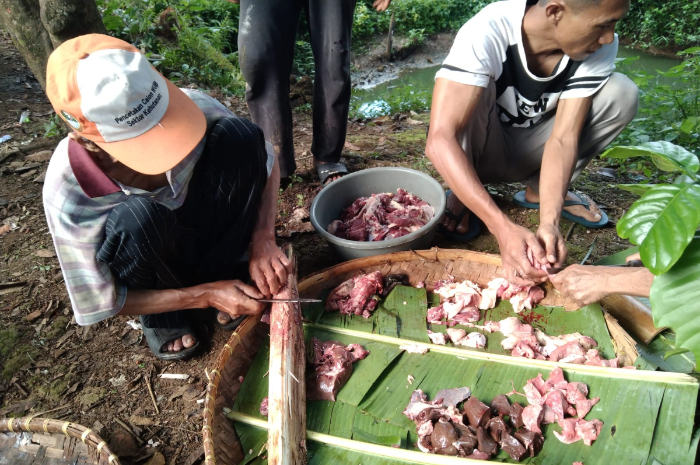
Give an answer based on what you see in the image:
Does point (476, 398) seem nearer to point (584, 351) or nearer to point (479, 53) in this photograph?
point (584, 351)

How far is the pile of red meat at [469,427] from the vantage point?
5.67 ft

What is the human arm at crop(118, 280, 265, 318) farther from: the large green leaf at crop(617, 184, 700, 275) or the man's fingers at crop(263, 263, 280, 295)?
the large green leaf at crop(617, 184, 700, 275)

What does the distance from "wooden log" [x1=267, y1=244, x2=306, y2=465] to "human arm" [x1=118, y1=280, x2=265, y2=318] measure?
0.42ft

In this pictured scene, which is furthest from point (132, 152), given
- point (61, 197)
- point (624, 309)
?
point (624, 309)

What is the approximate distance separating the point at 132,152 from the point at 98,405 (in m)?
1.45

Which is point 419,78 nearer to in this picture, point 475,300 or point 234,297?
point 475,300

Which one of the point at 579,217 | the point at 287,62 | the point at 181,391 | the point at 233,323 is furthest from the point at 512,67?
the point at 181,391

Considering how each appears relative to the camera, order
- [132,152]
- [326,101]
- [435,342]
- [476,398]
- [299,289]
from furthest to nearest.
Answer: [326,101]
[299,289]
[435,342]
[476,398]
[132,152]

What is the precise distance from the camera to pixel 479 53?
2314mm

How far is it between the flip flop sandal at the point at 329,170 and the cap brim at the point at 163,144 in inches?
75.4

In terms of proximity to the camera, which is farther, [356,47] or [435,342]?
[356,47]

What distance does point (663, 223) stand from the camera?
3.80 ft

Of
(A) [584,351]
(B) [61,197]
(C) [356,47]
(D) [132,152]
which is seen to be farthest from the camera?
(C) [356,47]

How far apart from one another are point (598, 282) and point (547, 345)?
0.41 m
